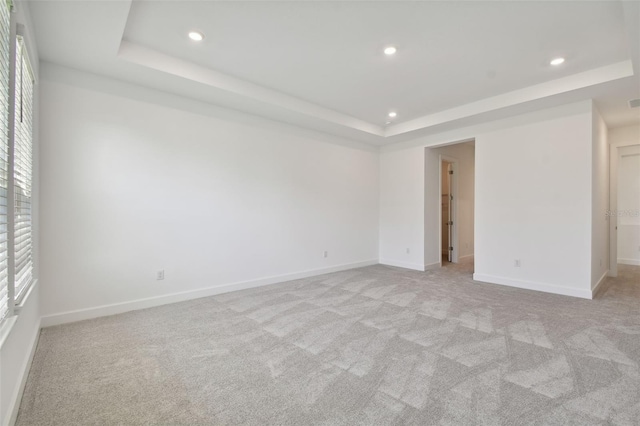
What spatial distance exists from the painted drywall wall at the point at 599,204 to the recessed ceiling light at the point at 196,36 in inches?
192

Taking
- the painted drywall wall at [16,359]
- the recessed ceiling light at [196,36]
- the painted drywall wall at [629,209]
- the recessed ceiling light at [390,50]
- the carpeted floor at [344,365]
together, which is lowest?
the carpeted floor at [344,365]

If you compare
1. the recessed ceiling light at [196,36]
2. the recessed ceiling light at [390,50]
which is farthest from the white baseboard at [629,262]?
the recessed ceiling light at [196,36]

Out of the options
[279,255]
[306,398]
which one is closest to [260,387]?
[306,398]

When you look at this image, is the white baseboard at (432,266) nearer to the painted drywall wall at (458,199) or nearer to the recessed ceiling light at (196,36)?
the painted drywall wall at (458,199)

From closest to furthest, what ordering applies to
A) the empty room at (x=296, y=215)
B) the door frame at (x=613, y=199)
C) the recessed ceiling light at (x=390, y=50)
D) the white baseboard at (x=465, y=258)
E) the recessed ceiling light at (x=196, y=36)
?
1. the empty room at (x=296, y=215)
2. the recessed ceiling light at (x=196, y=36)
3. the recessed ceiling light at (x=390, y=50)
4. the door frame at (x=613, y=199)
5. the white baseboard at (x=465, y=258)

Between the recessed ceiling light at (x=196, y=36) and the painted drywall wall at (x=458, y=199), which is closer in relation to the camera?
the recessed ceiling light at (x=196, y=36)

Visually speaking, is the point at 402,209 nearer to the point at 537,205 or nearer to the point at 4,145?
the point at 537,205

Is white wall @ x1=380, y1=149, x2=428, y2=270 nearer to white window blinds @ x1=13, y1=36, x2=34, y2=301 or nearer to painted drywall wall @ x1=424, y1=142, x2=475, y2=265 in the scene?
painted drywall wall @ x1=424, y1=142, x2=475, y2=265

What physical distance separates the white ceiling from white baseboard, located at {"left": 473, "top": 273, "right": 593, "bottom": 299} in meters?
2.51

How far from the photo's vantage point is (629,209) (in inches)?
238

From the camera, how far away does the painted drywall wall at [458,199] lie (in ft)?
19.2

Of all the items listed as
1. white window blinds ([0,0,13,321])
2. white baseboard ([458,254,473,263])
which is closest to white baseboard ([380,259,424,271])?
white baseboard ([458,254,473,263])

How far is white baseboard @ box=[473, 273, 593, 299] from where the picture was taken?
3939 mm

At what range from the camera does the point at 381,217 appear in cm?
Result: 652
